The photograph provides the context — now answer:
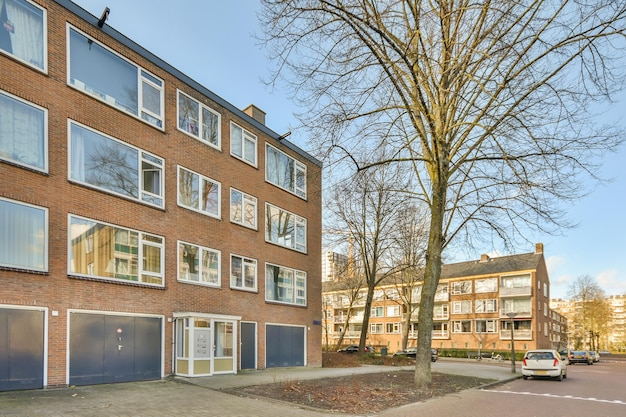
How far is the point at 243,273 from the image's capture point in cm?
1942

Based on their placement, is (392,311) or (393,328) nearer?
(393,328)

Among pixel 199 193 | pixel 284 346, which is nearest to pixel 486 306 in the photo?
pixel 284 346

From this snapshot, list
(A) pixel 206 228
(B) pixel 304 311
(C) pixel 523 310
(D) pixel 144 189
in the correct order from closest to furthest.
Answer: (D) pixel 144 189, (A) pixel 206 228, (B) pixel 304 311, (C) pixel 523 310

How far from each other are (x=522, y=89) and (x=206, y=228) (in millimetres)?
11763

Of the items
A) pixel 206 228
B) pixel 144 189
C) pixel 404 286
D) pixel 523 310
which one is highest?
pixel 144 189

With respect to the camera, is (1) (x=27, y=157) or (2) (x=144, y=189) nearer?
(1) (x=27, y=157)

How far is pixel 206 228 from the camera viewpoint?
692 inches

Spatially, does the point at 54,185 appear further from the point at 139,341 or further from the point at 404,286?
the point at 404,286

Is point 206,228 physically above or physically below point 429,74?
below

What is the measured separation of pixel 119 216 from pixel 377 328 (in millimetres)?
55783

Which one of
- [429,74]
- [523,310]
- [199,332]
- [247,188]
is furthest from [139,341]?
[523,310]

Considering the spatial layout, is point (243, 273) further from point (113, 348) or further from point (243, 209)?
point (113, 348)

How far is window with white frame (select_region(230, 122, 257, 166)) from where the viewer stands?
773 inches

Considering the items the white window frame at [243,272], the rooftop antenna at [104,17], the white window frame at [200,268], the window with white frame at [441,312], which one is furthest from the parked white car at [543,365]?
the window with white frame at [441,312]
